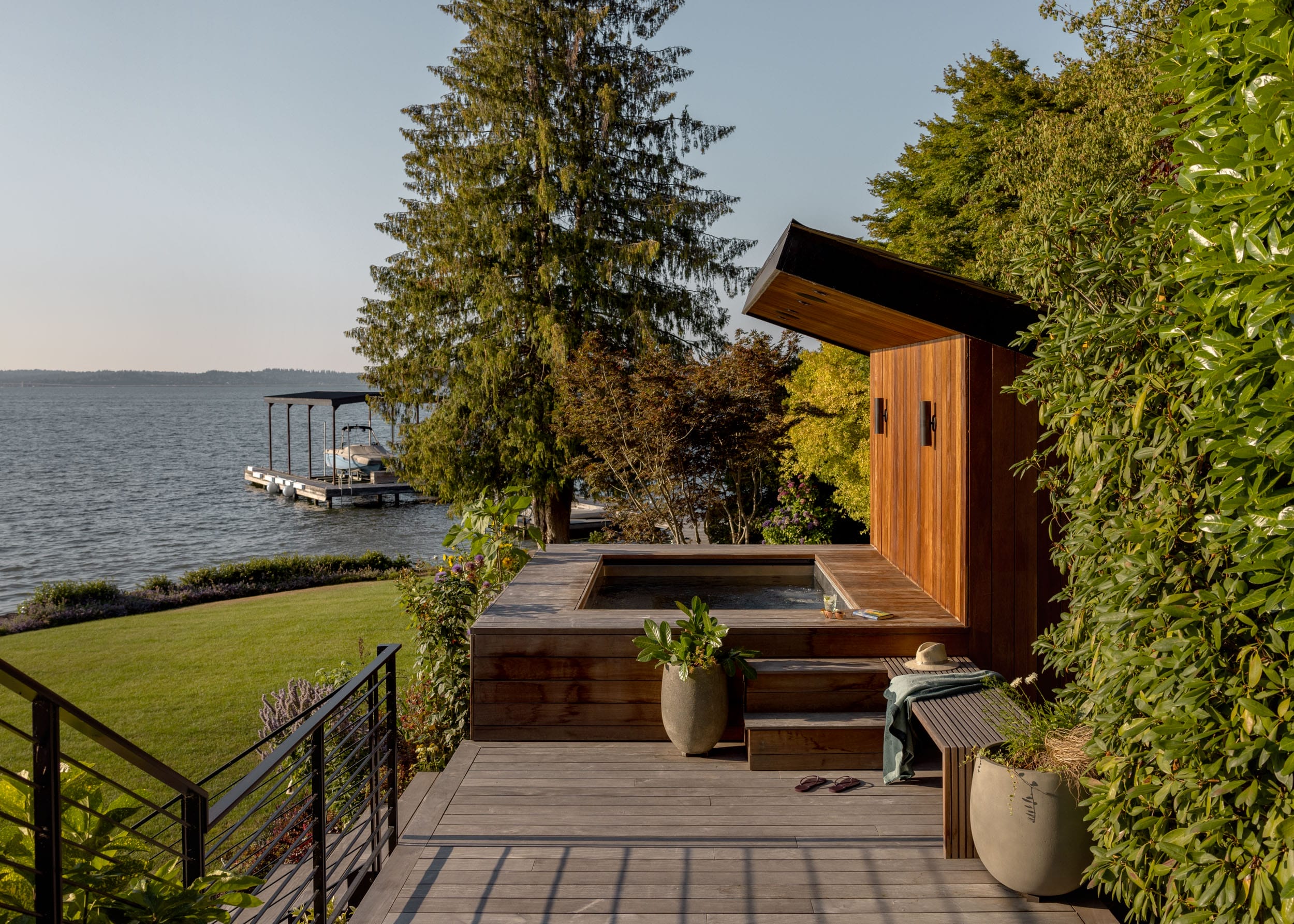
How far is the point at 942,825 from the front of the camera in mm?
3766

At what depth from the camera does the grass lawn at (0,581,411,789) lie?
7789 mm

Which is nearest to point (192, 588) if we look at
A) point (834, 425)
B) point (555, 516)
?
point (555, 516)

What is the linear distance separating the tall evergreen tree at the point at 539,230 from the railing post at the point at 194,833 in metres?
13.5

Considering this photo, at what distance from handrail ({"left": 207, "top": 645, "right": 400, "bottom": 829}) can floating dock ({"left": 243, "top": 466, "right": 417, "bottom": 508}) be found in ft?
89.9

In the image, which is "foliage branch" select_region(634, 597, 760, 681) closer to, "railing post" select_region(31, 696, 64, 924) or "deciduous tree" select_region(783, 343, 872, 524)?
"railing post" select_region(31, 696, 64, 924)

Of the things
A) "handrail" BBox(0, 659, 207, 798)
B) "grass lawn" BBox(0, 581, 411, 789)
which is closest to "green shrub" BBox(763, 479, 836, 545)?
"grass lawn" BBox(0, 581, 411, 789)

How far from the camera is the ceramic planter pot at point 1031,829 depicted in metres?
3.03

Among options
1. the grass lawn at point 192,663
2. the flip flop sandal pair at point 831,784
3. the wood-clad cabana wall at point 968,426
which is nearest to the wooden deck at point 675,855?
the flip flop sandal pair at point 831,784

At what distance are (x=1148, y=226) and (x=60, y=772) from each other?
9.72 feet

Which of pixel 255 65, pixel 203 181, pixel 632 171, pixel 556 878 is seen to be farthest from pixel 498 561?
pixel 203 181

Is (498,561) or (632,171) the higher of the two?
(632,171)

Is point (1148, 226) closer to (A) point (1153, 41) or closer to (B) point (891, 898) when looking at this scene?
(B) point (891, 898)

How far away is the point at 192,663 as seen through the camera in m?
10.0

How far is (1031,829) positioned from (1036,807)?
0.09 meters
